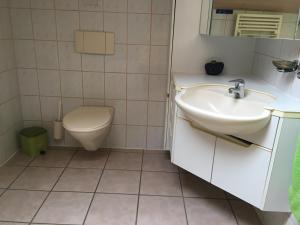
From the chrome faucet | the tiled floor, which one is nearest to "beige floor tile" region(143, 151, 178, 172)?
the tiled floor

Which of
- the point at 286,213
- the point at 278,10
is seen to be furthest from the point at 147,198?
the point at 278,10

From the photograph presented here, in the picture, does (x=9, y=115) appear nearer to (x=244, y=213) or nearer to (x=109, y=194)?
(x=109, y=194)

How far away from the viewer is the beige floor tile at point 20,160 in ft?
7.28

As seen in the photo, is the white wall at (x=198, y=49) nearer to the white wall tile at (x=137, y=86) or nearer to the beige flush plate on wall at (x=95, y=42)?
the white wall tile at (x=137, y=86)

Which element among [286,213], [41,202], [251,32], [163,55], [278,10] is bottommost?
[41,202]

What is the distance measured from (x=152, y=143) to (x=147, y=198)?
0.73 metres

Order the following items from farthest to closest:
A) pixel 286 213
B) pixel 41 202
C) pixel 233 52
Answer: pixel 233 52, pixel 41 202, pixel 286 213

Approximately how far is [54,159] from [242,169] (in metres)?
1.64

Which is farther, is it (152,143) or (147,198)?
(152,143)

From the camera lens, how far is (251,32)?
5.88 feet

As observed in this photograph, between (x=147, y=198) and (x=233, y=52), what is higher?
(x=233, y=52)

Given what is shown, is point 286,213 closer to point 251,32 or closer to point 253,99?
point 253,99

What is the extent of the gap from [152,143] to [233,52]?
3.60ft

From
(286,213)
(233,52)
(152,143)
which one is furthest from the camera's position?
(152,143)
